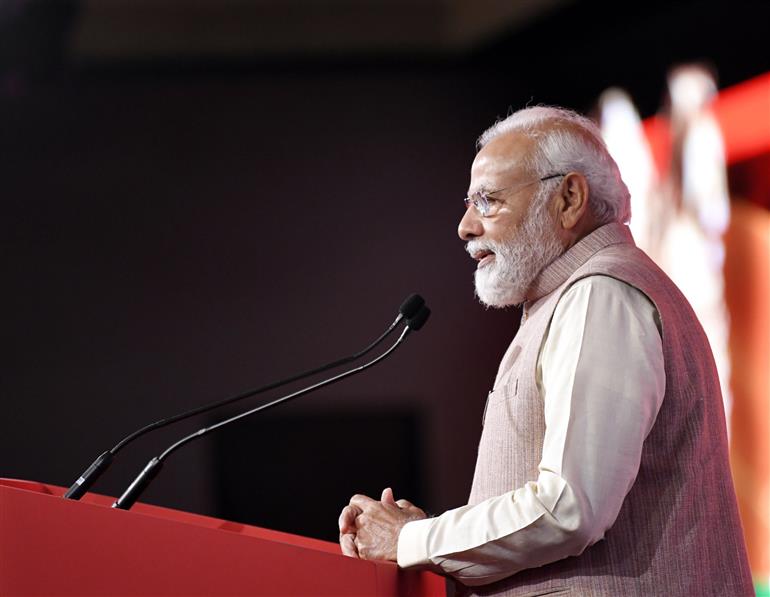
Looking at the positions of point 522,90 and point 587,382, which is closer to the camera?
point 587,382

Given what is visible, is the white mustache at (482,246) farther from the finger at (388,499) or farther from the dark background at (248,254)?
the dark background at (248,254)

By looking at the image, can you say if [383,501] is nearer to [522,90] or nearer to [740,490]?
[740,490]

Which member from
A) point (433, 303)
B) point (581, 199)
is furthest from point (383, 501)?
point (433, 303)

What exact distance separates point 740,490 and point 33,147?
11.2 feet

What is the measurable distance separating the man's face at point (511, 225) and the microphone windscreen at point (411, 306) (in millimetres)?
116

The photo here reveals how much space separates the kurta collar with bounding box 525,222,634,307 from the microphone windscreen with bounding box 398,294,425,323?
0.72 ft

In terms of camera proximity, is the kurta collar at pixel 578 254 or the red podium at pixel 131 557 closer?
the red podium at pixel 131 557

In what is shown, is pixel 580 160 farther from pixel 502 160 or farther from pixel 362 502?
pixel 362 502

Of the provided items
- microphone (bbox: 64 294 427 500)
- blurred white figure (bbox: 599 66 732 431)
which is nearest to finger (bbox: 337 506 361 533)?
microphone (bbox: 64 294 427 500)

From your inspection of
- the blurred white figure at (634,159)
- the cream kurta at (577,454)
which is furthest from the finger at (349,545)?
the blurred white figure at (634,159)

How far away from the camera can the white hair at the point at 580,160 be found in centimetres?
180

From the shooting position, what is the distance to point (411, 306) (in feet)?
6.15

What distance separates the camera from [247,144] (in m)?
4.95

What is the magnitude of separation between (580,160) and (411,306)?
39cm
